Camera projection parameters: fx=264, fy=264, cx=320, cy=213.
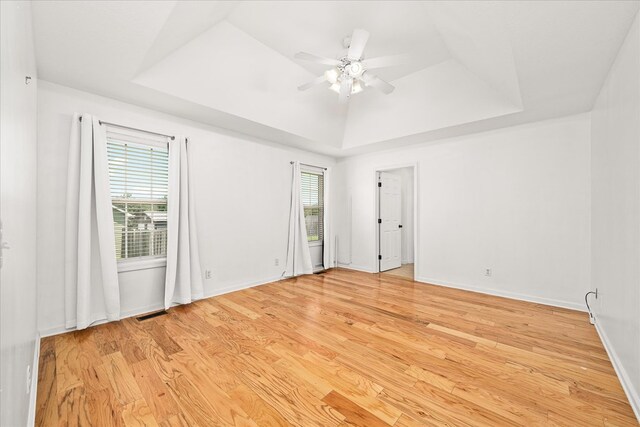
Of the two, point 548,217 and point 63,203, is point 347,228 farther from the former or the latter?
point 63,203

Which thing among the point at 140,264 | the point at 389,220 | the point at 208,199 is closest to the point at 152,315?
the point at 140,264

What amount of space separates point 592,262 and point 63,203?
19.4ft

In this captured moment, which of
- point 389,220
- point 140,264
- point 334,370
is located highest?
point 389,220

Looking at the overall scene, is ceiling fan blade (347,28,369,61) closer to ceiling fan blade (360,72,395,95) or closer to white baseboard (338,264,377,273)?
ceiling fan blade (360,72,395,95)

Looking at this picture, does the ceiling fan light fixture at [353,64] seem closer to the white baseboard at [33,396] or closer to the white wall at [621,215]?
the white wall at [621,215]

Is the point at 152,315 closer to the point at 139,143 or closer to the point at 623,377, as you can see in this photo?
the point at 139,143

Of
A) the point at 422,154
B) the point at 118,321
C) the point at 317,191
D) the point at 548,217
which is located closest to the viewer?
the point at 118,321

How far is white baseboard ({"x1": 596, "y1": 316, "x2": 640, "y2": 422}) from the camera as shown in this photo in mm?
1638

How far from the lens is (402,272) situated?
5.41m

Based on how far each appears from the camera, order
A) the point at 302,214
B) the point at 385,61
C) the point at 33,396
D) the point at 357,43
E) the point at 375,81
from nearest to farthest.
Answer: the point at 33,396 → the point at 357,43 → the point at 385,61 → the point at 375,81 → the point at 302,214

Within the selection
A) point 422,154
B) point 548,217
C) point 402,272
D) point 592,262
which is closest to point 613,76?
point 548,217

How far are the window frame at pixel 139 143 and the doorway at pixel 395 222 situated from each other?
378 centimetres

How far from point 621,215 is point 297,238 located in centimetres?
403

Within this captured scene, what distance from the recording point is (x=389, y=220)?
572 cm
